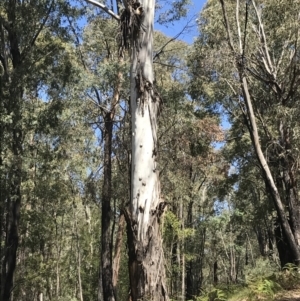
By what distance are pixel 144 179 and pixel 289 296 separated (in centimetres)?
252

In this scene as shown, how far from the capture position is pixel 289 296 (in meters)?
5.44

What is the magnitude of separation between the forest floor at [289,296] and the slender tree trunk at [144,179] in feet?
5.92

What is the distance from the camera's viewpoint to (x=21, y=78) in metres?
12.6

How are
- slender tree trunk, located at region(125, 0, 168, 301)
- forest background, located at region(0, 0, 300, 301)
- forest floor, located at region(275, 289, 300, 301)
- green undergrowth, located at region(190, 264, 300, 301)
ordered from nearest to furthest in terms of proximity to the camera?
slender tree trunk, located at region(125, 0, 168, 301)
forest floor, located at region(275, 289, 300, 301)
green undergrowth, located at region(190, 264, 300, 301)
forest background, located at region(0, 0, 300, 301)

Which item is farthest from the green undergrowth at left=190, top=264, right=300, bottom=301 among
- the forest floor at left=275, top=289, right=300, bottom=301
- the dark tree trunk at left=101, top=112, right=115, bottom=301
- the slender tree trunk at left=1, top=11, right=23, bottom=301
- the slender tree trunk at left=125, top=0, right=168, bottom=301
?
the slender tree trunk at left=1, top=11, right=23, bottom=301

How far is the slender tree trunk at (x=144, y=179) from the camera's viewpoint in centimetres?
426

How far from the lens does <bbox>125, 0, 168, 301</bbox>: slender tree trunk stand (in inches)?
168

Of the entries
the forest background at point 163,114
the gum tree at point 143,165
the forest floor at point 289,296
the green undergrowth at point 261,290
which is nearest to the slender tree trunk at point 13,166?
the forest background at point 163,114

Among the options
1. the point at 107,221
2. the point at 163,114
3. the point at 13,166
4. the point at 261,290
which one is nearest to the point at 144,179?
the point at 261,290

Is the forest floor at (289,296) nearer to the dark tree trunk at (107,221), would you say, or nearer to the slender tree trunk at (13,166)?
the dark tree trunk at (107,221)

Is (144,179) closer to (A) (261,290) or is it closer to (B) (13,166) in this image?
(A) (261,290)

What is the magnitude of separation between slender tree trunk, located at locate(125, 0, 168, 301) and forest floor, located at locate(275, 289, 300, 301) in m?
1.80

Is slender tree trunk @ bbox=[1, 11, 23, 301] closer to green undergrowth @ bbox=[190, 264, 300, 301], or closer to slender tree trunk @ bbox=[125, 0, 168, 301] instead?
slender tree trunk @ bbox=[125, 0, 168, 301]

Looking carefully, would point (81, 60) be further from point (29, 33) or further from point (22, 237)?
point (22, 237)
